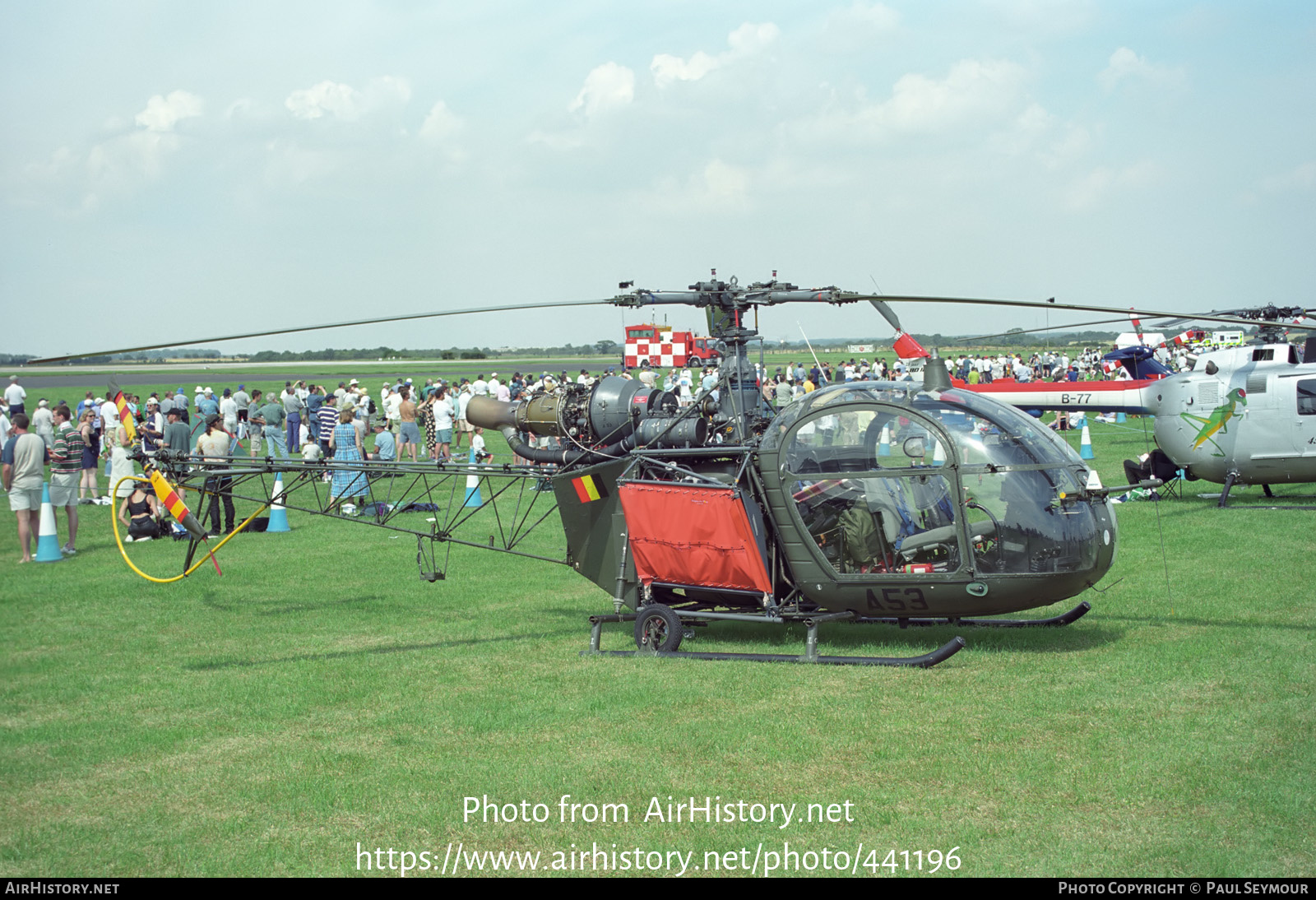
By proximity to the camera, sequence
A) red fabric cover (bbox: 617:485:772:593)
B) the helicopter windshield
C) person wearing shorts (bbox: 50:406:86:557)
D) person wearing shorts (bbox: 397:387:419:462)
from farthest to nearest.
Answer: person wearing shorts (bbox: 397:387:419:462), person wearing shorts (bbox: 50:406:86:557), red fabric cover (bbox: 617:485:772:593), the helicopter windshield

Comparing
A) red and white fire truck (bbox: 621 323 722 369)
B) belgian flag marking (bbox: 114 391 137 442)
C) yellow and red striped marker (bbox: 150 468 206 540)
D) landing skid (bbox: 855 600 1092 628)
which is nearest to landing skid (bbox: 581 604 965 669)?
landing skid (bbox: 855 600 1092 628)

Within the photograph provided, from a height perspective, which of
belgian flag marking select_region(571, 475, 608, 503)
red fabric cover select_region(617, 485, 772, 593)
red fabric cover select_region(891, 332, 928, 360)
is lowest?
red fabric cover select_region(617, 485, 772, 593)

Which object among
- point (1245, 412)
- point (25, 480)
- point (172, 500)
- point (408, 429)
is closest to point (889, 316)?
point (172, 500)

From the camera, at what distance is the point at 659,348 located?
81.8 feet

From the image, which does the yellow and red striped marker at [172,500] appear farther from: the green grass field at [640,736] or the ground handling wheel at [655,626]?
the ground handling wheel at [655,626]

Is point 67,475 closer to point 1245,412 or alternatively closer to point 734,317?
point 734,317

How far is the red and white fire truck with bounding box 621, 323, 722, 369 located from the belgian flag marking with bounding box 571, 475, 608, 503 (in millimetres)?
14068

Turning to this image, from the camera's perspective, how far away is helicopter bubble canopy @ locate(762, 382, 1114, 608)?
8008 millimetres

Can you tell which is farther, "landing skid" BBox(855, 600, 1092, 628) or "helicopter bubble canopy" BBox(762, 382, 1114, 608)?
"landing skid" BBox(855, 600, 1092, 628)

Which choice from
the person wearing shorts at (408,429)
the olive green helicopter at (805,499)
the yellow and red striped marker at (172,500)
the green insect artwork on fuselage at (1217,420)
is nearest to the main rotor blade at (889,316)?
the olive green helicopter at (805,499)

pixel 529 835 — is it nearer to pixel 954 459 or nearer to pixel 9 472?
pixel 954 459

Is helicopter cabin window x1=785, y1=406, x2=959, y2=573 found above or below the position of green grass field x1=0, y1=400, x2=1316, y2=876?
above

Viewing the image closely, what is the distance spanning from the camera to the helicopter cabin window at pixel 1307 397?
15109 mm

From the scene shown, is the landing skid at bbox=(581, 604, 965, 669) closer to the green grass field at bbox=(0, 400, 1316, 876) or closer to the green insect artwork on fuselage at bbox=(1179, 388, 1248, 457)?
the green grass field at bbox=(0, 400, 1316, 876)
